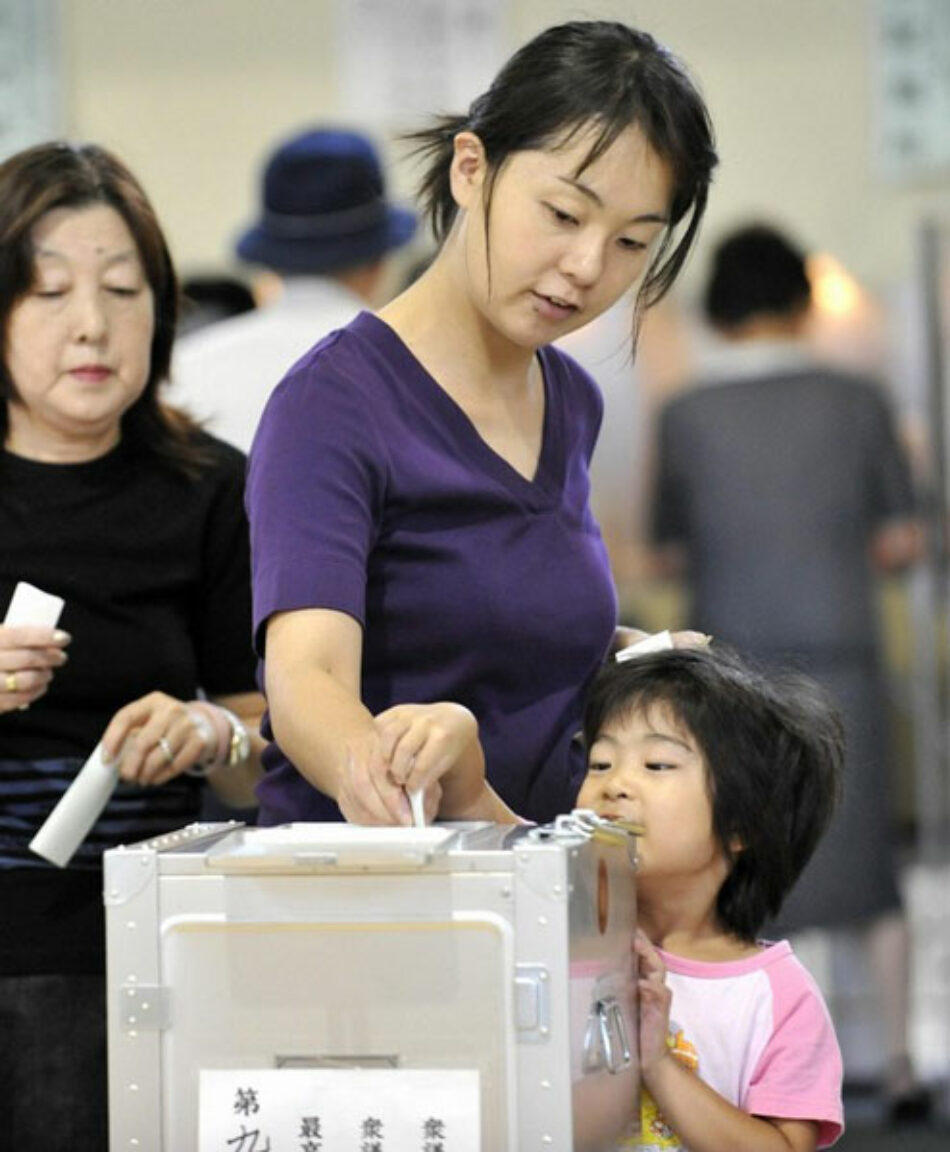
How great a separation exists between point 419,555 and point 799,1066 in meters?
0.48

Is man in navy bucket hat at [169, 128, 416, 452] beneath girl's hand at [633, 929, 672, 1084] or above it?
above

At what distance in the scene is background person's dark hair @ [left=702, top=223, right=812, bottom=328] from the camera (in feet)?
12.3

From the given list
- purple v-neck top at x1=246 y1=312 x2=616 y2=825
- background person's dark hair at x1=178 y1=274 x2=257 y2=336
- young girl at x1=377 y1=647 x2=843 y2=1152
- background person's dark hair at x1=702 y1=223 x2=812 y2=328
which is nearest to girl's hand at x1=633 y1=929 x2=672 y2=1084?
young girl at x1=377 y1=647 x2=843 y2=1152

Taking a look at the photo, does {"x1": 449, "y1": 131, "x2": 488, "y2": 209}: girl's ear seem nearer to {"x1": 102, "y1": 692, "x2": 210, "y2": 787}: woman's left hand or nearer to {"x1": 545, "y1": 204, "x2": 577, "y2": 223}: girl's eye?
{"x1": 545, "y1": 204, "x2": 577, "y2": 223}: girl's eye

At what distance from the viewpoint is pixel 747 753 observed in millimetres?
1697

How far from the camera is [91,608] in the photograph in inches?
73.0

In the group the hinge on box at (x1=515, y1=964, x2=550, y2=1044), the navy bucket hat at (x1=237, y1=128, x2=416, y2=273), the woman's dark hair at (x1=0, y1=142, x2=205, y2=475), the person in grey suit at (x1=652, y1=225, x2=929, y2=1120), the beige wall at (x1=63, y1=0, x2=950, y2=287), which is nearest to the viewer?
the hinge on box at (x1=515, y1=964, x2=550, y2=1044)

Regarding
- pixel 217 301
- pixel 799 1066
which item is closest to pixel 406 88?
pixel 217 301

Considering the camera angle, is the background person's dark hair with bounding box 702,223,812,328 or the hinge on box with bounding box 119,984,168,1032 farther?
the background person's dark hair with bounding box 702,223,812,328

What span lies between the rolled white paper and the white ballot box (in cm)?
40

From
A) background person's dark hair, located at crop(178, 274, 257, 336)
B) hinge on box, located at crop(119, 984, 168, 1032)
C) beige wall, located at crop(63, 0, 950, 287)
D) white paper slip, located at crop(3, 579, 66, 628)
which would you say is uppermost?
beige wall, located at crop(63, 0, 950, 287)

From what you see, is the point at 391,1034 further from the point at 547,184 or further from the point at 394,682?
the point at 547,184

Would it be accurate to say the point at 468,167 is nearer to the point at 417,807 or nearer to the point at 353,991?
the point at 417,807

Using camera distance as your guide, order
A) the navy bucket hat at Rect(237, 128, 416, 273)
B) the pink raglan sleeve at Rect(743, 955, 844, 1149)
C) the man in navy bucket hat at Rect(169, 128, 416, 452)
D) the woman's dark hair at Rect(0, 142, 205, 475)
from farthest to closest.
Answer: the navy bucket hat at Rect(237, 128, 416, 273) → the man in navy bucket hat at Rect(169, 128, 416, 452) → the woman's dark hair at Rect(0, 142, 205, 475) → the pink raglan sleeve at Rect(743, 955, 844, 1149)
